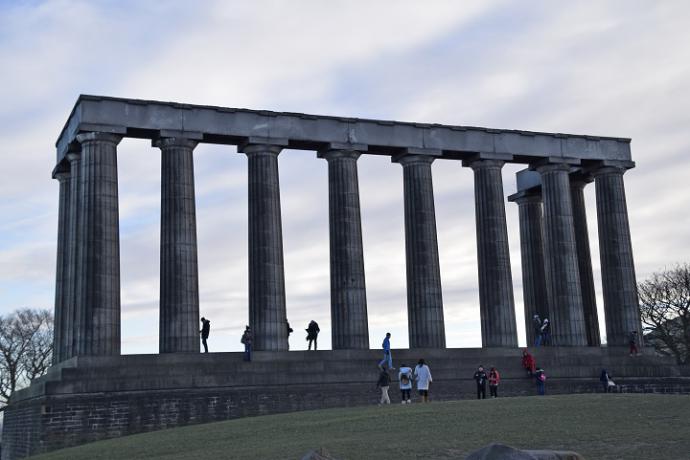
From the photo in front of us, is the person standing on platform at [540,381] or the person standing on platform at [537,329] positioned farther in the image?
the person standing on platform at [537,329]

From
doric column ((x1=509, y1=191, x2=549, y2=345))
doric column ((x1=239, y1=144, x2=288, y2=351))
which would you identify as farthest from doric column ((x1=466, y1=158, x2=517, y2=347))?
doric column ((x1=239, y1=144, x2=288, y2=351))

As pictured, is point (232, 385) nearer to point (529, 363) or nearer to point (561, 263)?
point (529, 363)

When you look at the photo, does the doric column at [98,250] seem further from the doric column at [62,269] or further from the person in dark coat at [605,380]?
the person in dark coat at [605,380]

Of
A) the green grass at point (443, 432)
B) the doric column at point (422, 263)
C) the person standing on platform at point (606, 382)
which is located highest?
the doric column at point (422, 263)

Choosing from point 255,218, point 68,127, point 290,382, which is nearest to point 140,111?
point 68,127

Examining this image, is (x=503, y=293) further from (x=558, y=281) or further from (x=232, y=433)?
(x=232, y=433)

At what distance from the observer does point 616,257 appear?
63.3 meters

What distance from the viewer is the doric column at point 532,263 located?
223 feet

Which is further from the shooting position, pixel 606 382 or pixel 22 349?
pixel 22 349

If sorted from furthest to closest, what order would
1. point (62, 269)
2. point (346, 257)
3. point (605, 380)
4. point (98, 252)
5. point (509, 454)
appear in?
point (62, 269) → point (346, 257) → point (605, 380) → point (98, 252) → point (509, 454)

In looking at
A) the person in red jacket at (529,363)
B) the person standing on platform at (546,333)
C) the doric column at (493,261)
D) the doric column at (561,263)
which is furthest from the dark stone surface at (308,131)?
the person in red jacket at (529,363)

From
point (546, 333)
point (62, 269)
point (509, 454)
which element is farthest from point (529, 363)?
point (509, 454)

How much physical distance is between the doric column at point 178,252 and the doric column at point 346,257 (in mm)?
8604

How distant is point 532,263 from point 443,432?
135 ft
